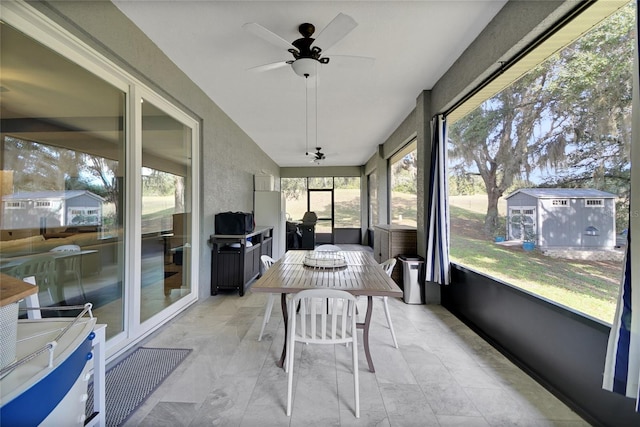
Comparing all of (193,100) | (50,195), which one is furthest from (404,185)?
(50,195)

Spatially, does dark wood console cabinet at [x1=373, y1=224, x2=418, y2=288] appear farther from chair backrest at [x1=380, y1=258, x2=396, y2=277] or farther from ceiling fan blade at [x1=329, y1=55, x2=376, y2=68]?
ceiling fan blade at [x1=329, y1=55, x2=376, y2=68]

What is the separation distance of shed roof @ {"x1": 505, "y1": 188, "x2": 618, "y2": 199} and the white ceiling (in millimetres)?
1463

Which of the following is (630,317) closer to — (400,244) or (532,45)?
(532,45)

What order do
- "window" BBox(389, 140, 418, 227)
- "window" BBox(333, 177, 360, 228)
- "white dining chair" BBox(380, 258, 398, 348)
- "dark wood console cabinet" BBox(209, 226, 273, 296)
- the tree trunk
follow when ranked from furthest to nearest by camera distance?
"window" BBox(333, 177, 360, 228) → "window" BBox(389, 140, 418, 227) → "dark wood console cabinet" BBox(209, 226, 273, 296) → the tree trunk → "white dining chair" BBox(380, 258, 398, 348)

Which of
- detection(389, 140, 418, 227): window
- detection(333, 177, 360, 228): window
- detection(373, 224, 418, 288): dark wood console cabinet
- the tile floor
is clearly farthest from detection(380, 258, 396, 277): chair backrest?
detection(333, 177, 360, 228): window

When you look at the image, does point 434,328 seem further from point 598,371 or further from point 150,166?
point 150,166

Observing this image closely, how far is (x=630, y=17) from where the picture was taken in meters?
1.44

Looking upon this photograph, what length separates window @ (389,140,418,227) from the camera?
4.63 m

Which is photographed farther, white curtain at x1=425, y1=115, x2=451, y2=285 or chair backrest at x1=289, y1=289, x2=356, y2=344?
white curtain at x1=425, y1=115, x2=451, y2=285

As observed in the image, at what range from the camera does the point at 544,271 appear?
6.47ft

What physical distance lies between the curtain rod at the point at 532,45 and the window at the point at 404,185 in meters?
1.64

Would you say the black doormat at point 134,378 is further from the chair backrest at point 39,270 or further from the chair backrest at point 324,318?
the chair backrest at point 324,318

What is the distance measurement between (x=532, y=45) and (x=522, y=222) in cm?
137

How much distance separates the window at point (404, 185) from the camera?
15.2 ft
